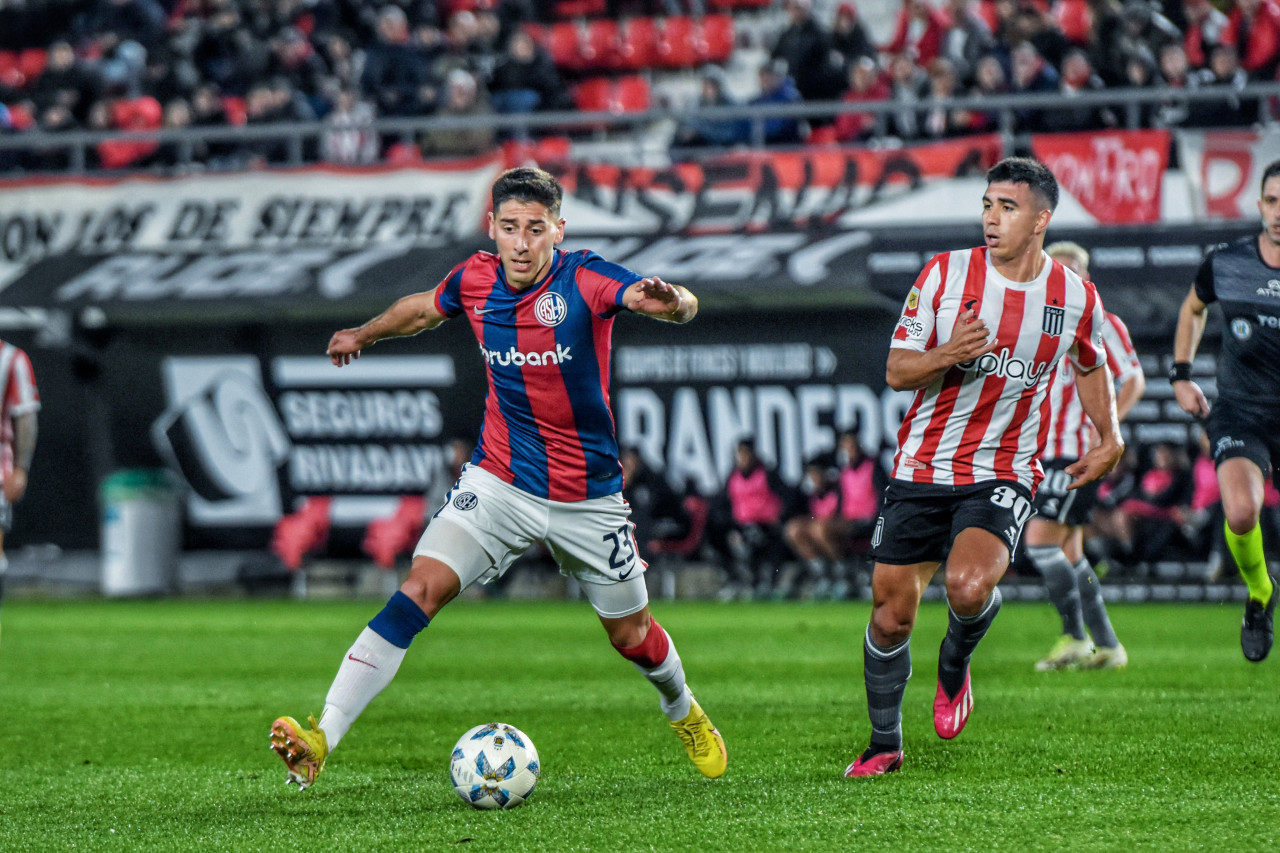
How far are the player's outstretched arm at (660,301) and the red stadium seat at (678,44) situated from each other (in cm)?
1568

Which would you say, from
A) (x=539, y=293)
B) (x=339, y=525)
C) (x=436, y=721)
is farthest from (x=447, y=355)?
(x=539, y=293)

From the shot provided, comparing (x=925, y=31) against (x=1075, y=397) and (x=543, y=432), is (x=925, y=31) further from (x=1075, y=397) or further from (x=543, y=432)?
(x=543, y=432)

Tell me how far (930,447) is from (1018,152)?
1061 centimetres

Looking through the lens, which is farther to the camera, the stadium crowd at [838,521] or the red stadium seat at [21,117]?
the red stadium seat at [21,117]

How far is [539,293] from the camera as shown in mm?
6297

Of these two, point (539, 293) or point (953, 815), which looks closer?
point (953, 815)

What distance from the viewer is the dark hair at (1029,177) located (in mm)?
6293

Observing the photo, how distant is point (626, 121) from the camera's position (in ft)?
58.3

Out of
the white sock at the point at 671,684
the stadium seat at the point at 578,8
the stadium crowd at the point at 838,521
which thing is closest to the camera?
the white sock at the point at 671,684

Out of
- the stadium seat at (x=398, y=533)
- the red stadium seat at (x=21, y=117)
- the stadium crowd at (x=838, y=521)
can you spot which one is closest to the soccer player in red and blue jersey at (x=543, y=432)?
the stadium crowd at (x=838, y=521)

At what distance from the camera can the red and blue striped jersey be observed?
627 cm

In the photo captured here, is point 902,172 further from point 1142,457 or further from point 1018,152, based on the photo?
point 1142,457

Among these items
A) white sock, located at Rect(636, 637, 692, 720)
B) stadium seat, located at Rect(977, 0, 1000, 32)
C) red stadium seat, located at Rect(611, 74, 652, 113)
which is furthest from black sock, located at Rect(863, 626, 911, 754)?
red stadium seat, located at Rect(611, 74, 652, 113)

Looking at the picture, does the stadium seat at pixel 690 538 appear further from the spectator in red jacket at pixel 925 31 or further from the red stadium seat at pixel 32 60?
the red stadium seat at pixel 32 60
